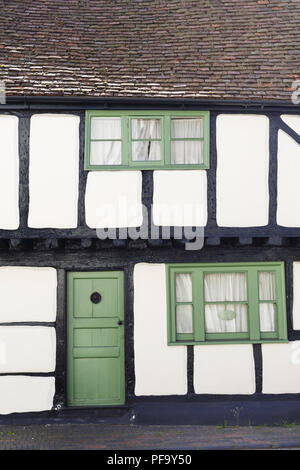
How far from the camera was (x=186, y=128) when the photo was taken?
8.73 metres

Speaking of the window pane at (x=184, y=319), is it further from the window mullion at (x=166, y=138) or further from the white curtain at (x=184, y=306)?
the window mullion at (x=166, y=138)

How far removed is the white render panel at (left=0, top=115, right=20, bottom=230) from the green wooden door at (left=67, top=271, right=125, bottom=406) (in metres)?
1.33

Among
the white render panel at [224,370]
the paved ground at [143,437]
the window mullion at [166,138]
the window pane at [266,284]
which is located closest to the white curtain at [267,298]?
the window pane at [266,284]

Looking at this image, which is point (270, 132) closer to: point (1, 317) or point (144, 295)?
point (144, 295)

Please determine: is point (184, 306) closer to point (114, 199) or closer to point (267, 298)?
point (267, 298)

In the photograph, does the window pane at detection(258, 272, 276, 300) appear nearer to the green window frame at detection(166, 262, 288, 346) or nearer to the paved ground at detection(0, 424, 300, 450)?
the green window frame at detection(166, 262, 288, 346)

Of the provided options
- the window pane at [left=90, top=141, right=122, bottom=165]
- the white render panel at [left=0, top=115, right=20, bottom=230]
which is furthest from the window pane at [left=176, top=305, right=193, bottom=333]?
the white render panel at [left=0, top=115, right=20, bottom=230]

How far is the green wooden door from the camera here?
8.42 meters

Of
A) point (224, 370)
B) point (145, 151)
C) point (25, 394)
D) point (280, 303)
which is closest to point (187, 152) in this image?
point (145, 151)

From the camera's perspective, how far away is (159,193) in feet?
27.5

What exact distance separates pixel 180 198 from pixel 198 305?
1.76 meters

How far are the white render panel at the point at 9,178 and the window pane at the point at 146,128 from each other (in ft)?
6.32

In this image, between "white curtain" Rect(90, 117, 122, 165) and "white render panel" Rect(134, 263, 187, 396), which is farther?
"white curtain" Rect(90, 117, 122, 165)
